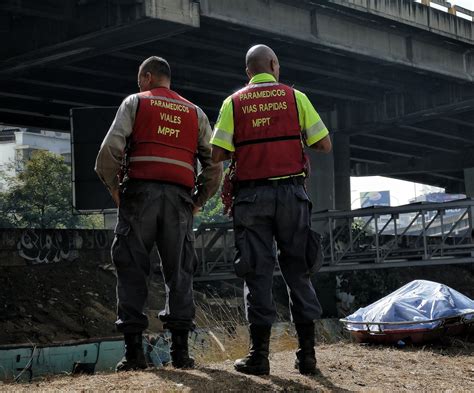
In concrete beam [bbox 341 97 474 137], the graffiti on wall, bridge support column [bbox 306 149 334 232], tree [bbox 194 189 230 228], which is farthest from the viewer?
tree [bbox 194 189 230 228]

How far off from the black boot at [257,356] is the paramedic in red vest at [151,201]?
1.68 feet

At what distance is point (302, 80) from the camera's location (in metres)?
27.5

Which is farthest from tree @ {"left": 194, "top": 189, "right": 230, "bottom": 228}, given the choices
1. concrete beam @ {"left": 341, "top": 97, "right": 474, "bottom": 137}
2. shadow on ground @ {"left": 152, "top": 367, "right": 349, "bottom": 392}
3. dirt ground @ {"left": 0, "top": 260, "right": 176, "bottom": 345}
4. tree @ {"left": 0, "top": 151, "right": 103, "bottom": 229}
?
shadow on ground @ {"left": 152, "top": 367, "right": 349, "bottom": 392}

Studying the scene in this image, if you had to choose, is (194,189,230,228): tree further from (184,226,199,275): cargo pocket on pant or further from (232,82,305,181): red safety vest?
(232,82,305,181): red safety vest

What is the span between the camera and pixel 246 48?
893 inches

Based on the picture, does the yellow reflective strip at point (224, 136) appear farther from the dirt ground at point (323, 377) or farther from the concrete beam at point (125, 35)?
the concrete beam at point (125, 35)

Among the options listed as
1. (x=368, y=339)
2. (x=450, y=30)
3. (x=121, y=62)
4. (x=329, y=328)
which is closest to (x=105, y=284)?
(x=329, y=328)

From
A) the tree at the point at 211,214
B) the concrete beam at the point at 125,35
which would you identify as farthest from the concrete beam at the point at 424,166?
the concrete beam at the point at 125,35

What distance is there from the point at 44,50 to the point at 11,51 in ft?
3.30

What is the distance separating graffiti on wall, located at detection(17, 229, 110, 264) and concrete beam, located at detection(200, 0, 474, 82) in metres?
5.62

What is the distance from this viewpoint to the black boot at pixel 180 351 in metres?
6.69

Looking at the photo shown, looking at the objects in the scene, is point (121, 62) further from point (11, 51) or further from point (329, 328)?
point (329, 328)

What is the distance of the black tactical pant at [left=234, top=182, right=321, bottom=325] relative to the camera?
6453mm

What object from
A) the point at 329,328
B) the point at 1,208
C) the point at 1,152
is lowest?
the point at 329,328
